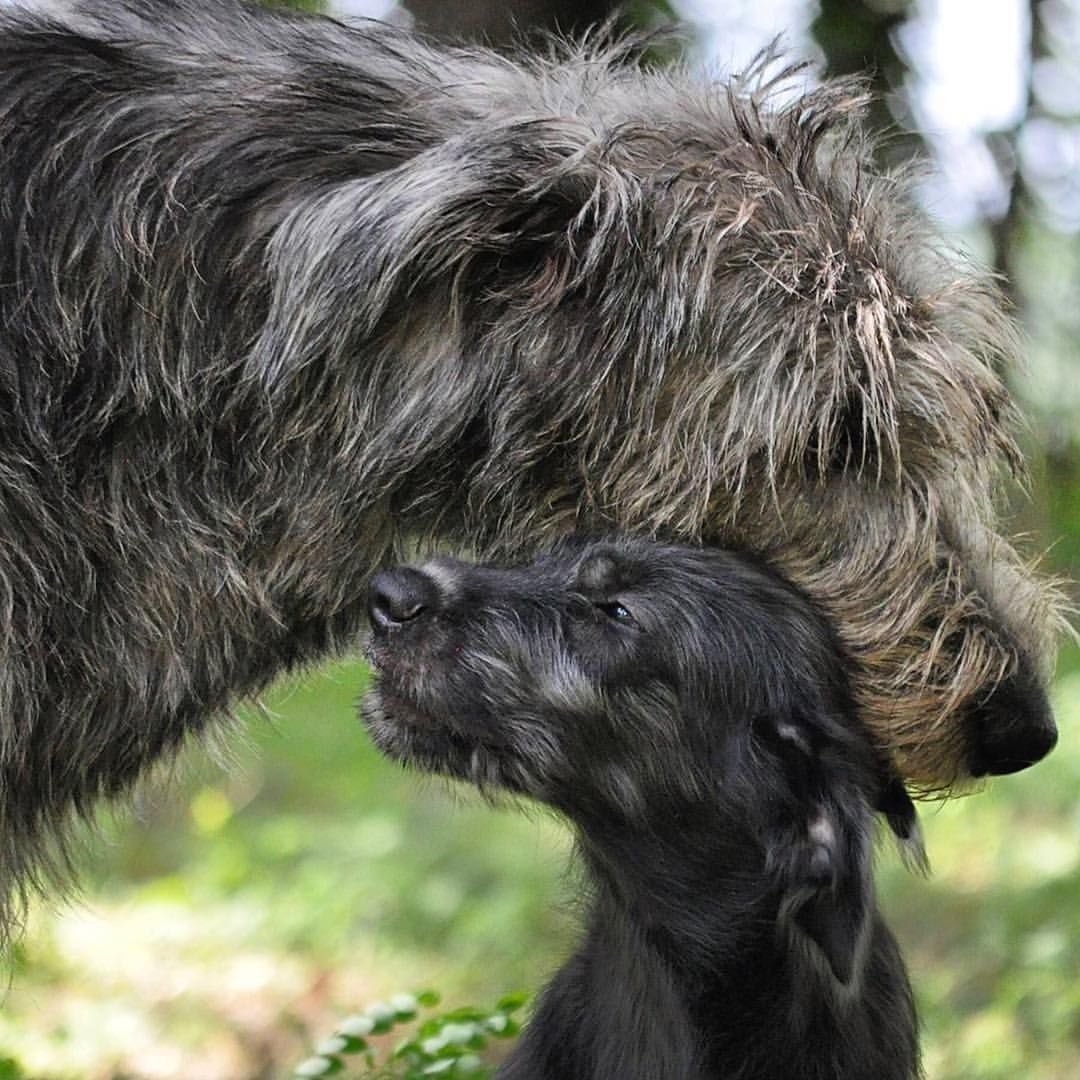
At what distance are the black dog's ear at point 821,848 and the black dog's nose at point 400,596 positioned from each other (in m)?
0.74

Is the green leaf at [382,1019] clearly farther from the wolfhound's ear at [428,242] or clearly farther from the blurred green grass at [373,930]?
the wolfhound's ear at [428,242]

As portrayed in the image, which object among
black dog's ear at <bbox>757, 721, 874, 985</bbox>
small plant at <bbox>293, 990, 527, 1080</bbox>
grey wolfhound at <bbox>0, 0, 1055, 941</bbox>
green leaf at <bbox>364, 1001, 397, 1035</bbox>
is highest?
grey wolfhound at <bbox>0, 0, 1055, 941</bbox>

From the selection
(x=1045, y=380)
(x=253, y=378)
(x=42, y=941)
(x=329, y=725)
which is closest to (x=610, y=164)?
(x=253, y=378)

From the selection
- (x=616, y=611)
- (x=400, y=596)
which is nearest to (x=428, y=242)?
(x=400, y=596)

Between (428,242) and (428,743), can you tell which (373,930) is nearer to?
(428,743)

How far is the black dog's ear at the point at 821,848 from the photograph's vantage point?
3367 millimetres

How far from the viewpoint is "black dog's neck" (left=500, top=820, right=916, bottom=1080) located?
366cm

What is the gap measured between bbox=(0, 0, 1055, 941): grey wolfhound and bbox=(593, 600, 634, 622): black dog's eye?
205 millimetres

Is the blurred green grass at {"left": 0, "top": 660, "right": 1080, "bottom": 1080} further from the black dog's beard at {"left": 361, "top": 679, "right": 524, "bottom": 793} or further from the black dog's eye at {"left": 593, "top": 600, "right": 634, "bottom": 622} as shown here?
the black dog's eye at {"left": 593, "top": 600, "right": 634, "bottom": 622}

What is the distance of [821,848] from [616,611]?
25.2 inches

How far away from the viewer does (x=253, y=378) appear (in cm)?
345

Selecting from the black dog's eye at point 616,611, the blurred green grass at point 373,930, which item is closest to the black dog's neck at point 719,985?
the black dog's eye at point 616,611

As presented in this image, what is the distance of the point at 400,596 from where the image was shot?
11.6 feet

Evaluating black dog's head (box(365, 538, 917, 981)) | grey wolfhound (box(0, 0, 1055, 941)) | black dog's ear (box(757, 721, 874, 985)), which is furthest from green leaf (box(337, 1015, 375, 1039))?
black dog's ear (box(757, 721, 874, 985))
